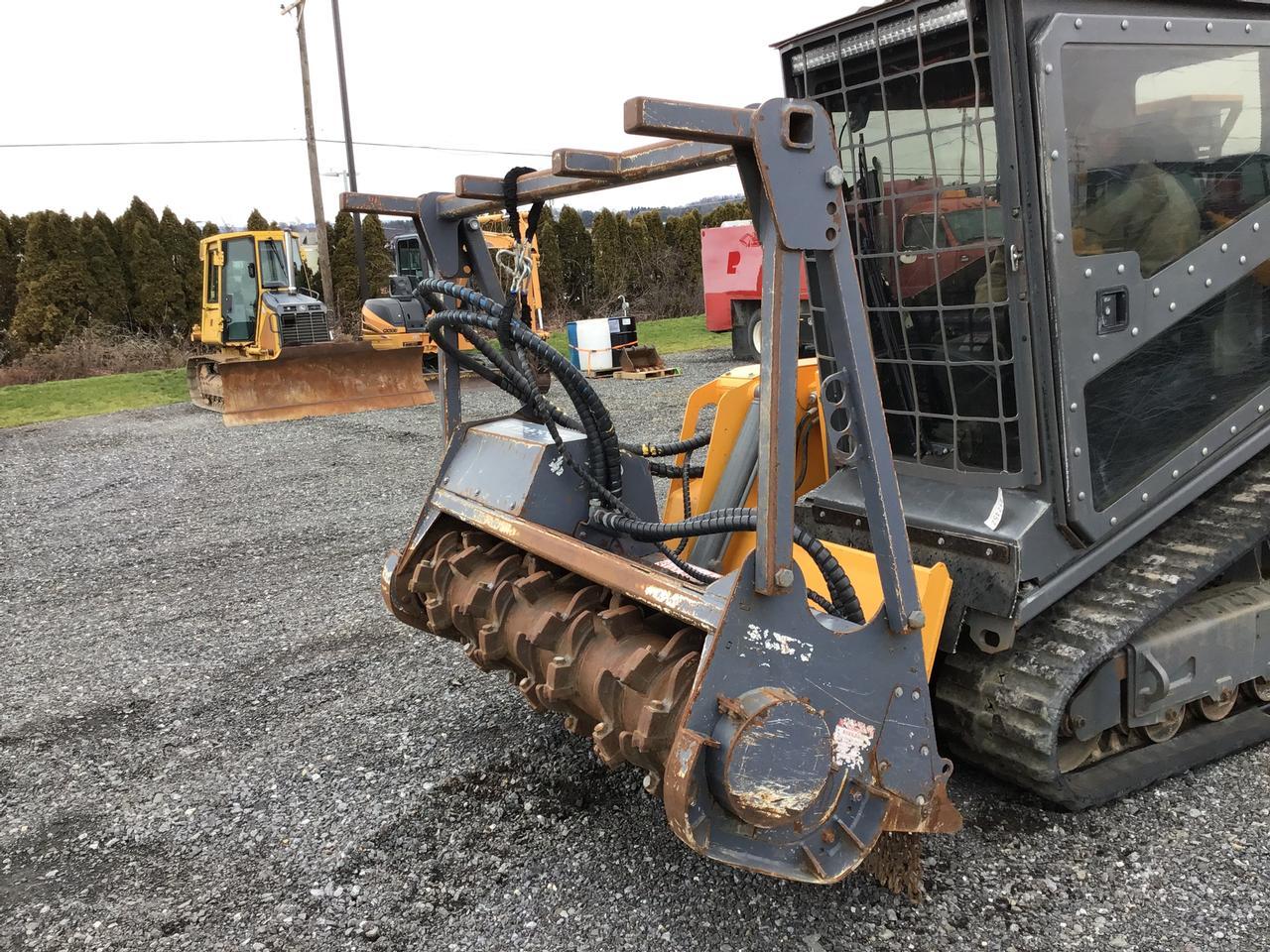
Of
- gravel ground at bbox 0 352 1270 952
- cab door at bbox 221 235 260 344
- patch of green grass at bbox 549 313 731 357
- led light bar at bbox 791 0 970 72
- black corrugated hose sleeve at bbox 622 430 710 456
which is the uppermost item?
cab door at bbox 221 235 260 344

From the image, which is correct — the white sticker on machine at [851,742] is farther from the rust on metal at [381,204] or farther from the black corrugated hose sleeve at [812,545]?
the rust on metal at [381,204]

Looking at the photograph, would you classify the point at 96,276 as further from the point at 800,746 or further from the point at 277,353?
the point at 800,746

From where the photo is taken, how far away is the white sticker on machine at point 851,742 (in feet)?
6.87

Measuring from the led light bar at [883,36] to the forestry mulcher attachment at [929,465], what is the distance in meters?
0.01

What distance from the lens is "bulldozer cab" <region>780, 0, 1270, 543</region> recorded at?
2.36m

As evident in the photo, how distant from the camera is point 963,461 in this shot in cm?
271

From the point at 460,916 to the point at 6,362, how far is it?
1865 cm

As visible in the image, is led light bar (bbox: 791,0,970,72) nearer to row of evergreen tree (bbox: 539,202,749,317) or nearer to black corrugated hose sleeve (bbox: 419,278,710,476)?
black corrugated hose sleeve (bbox: 419,278,710,476)

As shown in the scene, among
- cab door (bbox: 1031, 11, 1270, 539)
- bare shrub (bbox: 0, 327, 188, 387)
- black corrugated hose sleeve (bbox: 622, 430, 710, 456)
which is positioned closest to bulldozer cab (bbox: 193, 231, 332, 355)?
bare shrub (bbox: 0, 327, 188, 387)

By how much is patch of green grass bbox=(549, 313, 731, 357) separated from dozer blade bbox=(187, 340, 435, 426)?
4.04 m

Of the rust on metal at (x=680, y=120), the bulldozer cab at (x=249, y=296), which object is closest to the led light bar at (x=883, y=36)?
the rust on metal at (x=680, y=120)

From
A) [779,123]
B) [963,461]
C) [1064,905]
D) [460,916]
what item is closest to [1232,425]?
[963,461]

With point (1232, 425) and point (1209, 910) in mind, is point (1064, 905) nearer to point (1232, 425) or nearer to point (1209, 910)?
point (1209, 910)

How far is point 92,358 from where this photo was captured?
1678 centimetres
